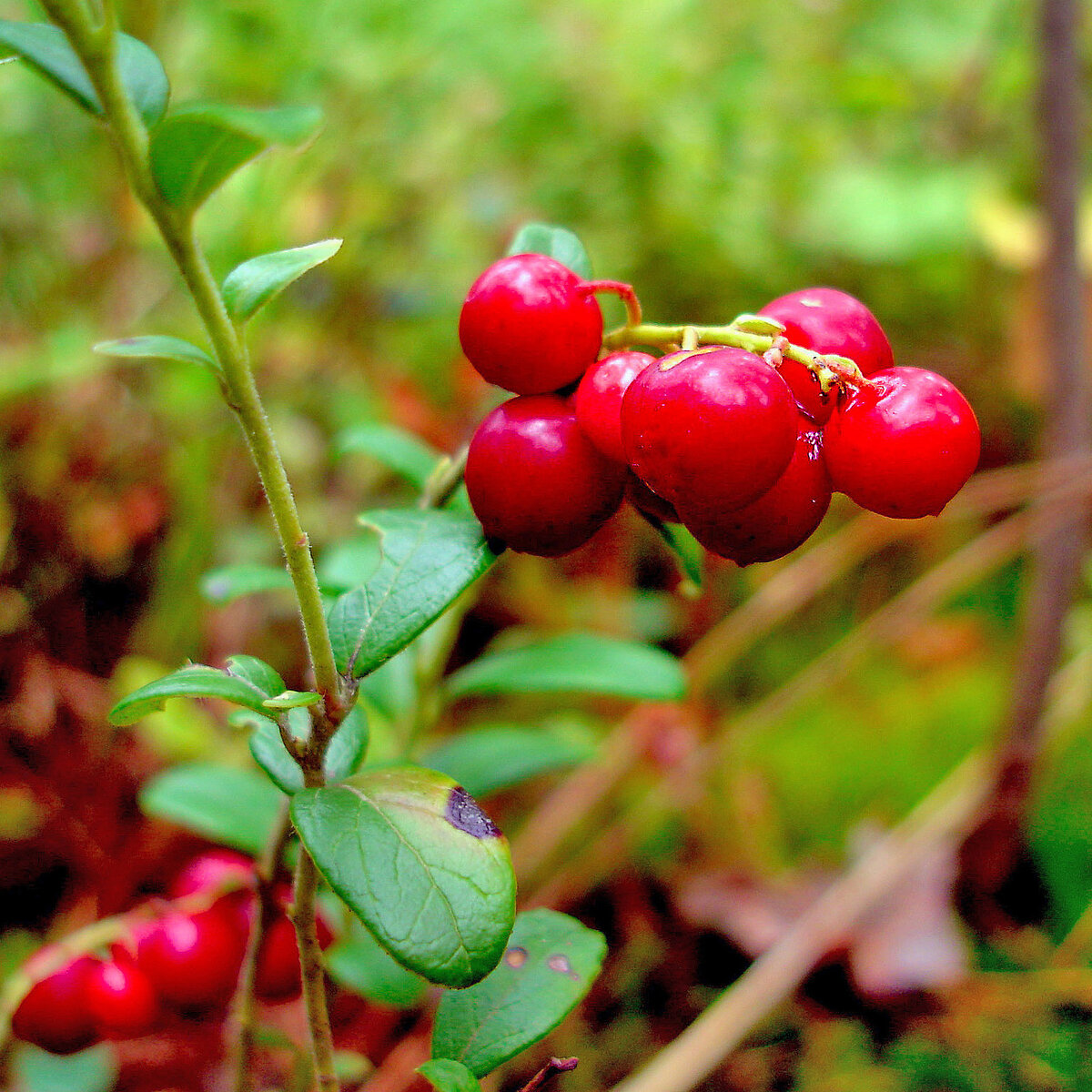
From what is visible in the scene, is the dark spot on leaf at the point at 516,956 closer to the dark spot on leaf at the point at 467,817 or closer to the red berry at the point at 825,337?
the dark spot on leaf at the point at 467,817

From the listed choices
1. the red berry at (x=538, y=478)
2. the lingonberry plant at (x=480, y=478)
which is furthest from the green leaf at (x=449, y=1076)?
the red berry at (x=538, y=478)

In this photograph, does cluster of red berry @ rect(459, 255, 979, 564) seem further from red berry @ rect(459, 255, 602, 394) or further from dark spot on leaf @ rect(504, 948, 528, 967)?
dark spot on leaf @ rect(504, 948, 528, 967)

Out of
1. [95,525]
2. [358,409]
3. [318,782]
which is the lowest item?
[95,525]

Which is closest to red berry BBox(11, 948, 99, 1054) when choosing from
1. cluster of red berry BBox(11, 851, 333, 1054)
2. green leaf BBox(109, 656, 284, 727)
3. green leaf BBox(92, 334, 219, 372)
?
cluster of red berry BBox(11, 851, 333, 1054)

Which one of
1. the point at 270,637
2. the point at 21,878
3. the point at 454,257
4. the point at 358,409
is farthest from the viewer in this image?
the point at 454,257

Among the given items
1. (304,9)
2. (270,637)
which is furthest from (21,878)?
(304,9)

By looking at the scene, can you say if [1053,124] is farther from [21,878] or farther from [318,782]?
[21,878]
